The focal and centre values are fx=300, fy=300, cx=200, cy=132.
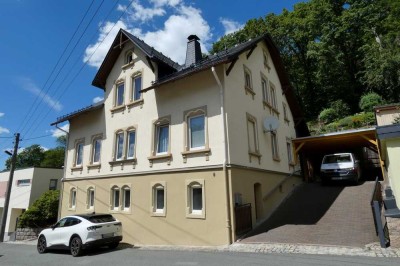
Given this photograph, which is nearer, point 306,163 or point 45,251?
point 45,251

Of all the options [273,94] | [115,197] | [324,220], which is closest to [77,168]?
[115,197]

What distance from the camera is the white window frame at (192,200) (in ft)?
40.9

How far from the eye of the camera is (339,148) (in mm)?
25641

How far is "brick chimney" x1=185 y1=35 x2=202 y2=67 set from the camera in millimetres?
18062

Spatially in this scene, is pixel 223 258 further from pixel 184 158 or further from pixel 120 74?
pixel 120 74

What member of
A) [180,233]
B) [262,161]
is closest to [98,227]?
[180,233]

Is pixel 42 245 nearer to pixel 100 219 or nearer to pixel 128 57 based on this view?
pixel 100 219

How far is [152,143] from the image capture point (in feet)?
49.6

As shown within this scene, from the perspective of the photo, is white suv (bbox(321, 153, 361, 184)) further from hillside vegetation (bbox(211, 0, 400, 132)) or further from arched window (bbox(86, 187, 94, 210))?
arched window (bbox(86, 187, 94, 210))

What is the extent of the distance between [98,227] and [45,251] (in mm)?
3676

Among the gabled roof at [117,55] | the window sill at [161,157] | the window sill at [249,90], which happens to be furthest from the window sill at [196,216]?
the gabled roof at [117,55]

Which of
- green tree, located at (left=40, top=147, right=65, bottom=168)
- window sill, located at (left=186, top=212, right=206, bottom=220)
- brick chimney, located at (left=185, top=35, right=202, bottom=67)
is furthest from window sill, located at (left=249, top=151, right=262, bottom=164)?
green tree, located at (left=40, top=147, right=65, bottom=168)

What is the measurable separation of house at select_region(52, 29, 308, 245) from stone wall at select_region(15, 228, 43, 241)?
3.56 meters

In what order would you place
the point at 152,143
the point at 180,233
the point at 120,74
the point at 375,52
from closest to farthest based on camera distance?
the point at 180,233, the point at 152,143, the point at 120,74, the point at 375,52
